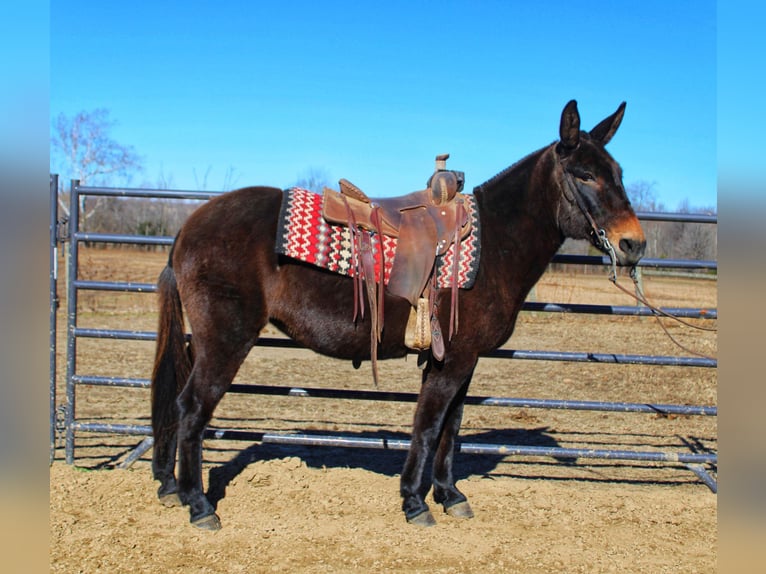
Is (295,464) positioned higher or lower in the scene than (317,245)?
lower

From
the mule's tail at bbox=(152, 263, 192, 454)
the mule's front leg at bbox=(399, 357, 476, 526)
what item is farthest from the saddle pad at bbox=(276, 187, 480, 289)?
the mule's tail at bbox=(152, 263, 192, 454)

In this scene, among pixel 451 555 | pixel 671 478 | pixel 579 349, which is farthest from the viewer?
pixel 579 349

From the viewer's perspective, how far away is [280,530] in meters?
3.71

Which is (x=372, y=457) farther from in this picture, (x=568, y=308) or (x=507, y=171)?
(x=507, y=171)

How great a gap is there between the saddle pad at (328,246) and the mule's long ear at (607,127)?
3.12 feet

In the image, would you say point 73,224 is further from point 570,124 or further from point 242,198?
point 570,124

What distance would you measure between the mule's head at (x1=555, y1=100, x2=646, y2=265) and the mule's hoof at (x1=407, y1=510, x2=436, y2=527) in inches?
75.2

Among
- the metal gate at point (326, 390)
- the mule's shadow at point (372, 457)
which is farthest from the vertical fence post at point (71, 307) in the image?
the mule's shadow at point (372, 457)

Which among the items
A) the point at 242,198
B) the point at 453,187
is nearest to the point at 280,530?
the point at 242,198

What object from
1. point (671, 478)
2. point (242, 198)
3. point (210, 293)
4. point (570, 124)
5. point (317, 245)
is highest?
point (570, 124)

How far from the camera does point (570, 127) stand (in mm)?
3613

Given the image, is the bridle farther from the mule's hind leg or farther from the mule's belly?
the mule's hind leg

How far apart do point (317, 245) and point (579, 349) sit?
26.5ft

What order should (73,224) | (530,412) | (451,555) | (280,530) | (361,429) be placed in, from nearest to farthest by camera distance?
1. (451,555)
2. (280,530)
3. (73,224)
4. (361,429)
5. (530,412)
